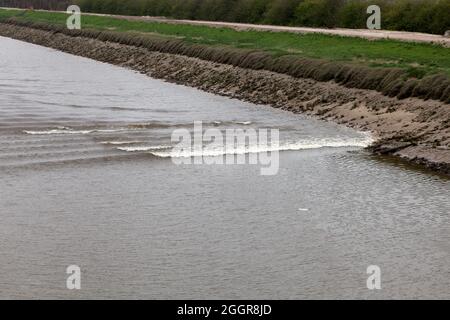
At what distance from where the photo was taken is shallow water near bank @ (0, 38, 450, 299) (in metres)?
15.3

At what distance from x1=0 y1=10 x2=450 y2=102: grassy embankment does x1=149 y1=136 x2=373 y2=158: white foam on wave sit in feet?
14.7

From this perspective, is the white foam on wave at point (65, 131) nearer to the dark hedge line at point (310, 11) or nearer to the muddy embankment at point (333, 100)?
the muddy embankment at point (333, 100)

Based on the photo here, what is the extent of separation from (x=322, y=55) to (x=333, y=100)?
743 centimetres

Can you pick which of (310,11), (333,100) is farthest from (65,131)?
(310,11)

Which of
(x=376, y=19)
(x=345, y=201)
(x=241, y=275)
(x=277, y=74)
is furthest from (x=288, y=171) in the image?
(x=376, y=19)

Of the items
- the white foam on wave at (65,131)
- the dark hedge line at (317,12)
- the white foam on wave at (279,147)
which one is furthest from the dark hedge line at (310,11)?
the white foam on wave at (65,131)

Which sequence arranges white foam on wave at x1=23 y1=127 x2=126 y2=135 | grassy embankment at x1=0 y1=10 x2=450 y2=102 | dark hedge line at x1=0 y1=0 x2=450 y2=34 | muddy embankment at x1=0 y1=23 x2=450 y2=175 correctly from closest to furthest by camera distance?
muddy embankment at x1=0 y1=23 x2=450 y2=175, white foam on wave at x1=23 y1=127 x2=126 y2=135, grassy embankment at x1=0 y1=10 x2=450 y2=102, dark hedge line at x1=0 y1=0 x2=450 y2=34

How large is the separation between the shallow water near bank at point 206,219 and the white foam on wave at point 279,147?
0.14 m

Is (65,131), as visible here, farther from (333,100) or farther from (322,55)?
(322,55)

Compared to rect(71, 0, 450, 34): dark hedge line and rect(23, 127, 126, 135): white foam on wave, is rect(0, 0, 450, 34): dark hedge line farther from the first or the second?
rect(23, 127, 126, 135): white foam on wave

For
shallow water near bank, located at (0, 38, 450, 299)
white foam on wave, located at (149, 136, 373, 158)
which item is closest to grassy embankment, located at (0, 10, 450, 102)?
white foam on wave, located at (149, 136, 373, 158)

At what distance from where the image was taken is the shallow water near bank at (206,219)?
50.1ft

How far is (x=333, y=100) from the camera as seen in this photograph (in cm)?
3603

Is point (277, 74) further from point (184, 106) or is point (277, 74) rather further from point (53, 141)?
point (53, 141)
